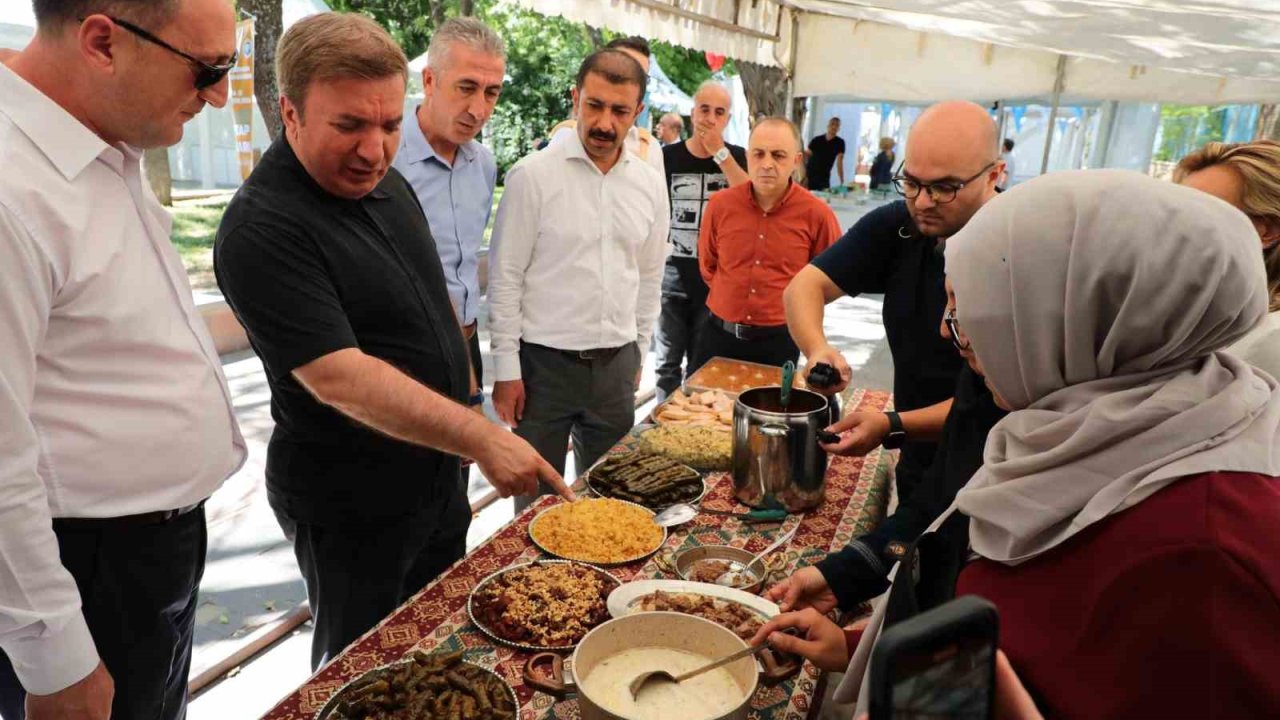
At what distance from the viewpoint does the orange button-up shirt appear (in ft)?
13.6

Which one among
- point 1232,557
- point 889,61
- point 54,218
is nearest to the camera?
point 1232,557

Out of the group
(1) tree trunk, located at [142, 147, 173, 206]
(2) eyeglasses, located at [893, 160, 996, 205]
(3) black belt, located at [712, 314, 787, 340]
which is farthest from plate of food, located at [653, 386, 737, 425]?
(1) tree trunk, located at [142, 147, 173, 206]

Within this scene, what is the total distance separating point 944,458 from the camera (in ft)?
5.48

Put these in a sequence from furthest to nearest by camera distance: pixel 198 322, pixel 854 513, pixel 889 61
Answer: pixel 889 61
pixel 854 513
pixel 198 322

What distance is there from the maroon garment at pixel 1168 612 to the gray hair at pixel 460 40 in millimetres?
2734

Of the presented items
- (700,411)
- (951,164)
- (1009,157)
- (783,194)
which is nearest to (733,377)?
(700,411)

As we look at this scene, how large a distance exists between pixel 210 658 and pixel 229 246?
169 cm

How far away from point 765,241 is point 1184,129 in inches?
700

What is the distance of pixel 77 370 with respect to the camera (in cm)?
136

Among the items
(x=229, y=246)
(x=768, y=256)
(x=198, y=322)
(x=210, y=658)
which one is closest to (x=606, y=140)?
(x=768, y=256)

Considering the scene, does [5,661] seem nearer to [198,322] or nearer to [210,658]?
[198,322]

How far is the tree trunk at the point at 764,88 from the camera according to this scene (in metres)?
7.50

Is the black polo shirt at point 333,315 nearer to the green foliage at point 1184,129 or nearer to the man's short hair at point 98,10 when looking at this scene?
the man's short hair at point 98,10

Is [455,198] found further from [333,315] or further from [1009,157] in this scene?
[1009,157]
